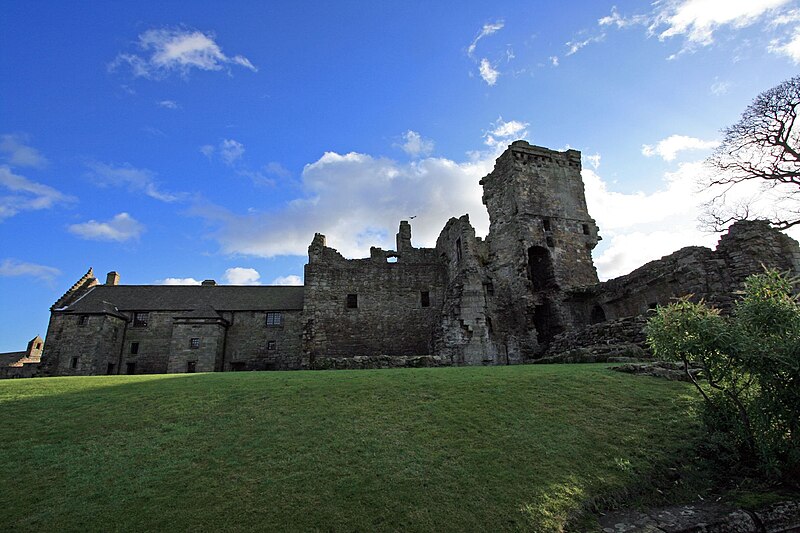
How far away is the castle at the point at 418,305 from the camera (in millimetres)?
23547

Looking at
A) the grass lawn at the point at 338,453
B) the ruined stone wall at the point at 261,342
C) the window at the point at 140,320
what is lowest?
the grass lawn at the point at 338,453

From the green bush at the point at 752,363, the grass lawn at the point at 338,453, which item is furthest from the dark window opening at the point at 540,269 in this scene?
the green bush at the point at 752,363

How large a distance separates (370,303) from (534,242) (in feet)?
39.1

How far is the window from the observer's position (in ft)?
108

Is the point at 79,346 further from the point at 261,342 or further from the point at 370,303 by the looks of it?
the point at 370,303

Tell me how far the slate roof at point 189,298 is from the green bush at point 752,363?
29.4m

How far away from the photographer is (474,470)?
6.77 meters

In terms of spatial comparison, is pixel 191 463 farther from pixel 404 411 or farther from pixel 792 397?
pixel 792 397

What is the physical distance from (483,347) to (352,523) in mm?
17980

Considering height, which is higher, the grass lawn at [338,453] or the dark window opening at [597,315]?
the dark window opening at [597,315]

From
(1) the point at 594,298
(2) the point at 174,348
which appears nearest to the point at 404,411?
(1) the point at 594,298

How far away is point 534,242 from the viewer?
90.7ft

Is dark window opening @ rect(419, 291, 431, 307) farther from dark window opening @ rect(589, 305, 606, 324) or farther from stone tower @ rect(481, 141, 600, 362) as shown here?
dark window opening @ rect(589, 305, 606, 324)

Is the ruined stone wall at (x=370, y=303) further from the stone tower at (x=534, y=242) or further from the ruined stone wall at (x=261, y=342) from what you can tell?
the stone tower at (x=534, y=242)
